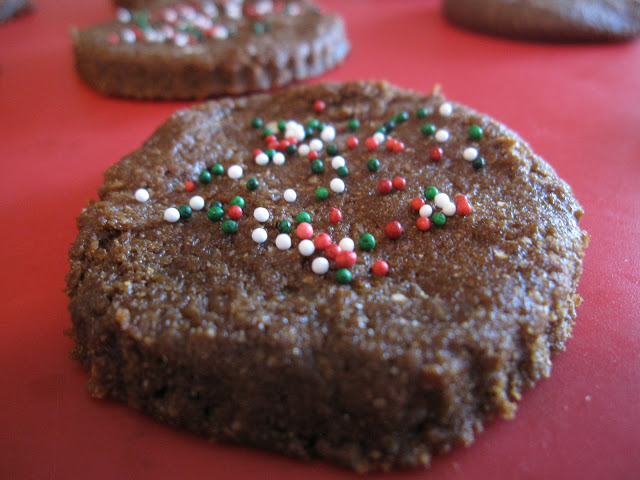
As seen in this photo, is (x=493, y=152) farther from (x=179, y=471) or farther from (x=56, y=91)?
(x=56, y=91)

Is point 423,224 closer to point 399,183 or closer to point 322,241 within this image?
point 399,183

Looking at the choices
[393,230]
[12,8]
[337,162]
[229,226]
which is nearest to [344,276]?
[393,230]

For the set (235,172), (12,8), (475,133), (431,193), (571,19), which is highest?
(571,19)

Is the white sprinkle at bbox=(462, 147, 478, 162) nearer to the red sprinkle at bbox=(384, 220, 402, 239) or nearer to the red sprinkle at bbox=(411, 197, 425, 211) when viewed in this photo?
the red sprinkle at bbox=(411, 197, 425, 211)

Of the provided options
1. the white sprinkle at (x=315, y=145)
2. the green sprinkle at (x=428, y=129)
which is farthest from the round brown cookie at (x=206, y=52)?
the green sprinkle at (x=428, y=129)

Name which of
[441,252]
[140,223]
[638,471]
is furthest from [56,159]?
[638,471]

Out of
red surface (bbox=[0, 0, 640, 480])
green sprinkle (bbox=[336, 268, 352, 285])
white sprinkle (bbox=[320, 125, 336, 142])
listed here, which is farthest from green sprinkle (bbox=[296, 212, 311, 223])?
red surface (bbox=[0, 0, 640, 480])

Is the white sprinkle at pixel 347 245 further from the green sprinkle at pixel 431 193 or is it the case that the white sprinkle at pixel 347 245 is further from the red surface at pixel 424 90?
the red surface at pixel 424 90
